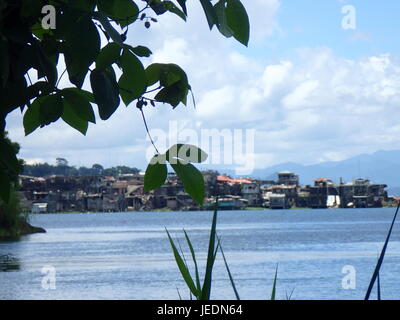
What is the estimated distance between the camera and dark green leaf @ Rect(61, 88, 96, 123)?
1392 millimetres

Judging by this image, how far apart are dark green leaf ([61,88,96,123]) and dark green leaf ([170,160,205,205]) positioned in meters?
0.17

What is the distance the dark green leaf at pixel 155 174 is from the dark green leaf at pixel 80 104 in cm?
12

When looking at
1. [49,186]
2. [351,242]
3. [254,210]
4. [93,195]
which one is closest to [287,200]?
[254,210]

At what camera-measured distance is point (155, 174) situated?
1.41 m

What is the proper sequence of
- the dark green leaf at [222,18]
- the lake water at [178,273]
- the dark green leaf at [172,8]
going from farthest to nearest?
the lake water at [178,273]
the dark green leaf at [172,8]
the dark green leaf at [222,18]

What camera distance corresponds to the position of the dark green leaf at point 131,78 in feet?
4.39

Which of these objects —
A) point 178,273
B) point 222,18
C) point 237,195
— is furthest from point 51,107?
point 237,195

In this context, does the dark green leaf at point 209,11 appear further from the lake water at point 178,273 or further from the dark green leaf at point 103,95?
the lake water at point 178,273

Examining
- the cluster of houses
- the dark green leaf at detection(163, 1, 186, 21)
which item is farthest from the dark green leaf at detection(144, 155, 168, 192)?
the cluster of houses

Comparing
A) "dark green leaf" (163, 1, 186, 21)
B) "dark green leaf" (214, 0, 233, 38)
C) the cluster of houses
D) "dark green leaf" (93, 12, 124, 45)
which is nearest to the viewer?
"dark green leaf" (93, 12, 124, 45)

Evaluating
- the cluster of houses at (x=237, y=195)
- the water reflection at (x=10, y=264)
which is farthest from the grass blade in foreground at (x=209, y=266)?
the cluster of houses at (x=237, y=195)

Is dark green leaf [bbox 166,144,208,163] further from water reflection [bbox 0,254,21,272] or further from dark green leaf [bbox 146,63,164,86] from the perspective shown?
water reflection [bbox 0,254,21,272]

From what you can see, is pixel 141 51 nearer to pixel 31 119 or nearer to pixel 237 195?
pixel 31 119
